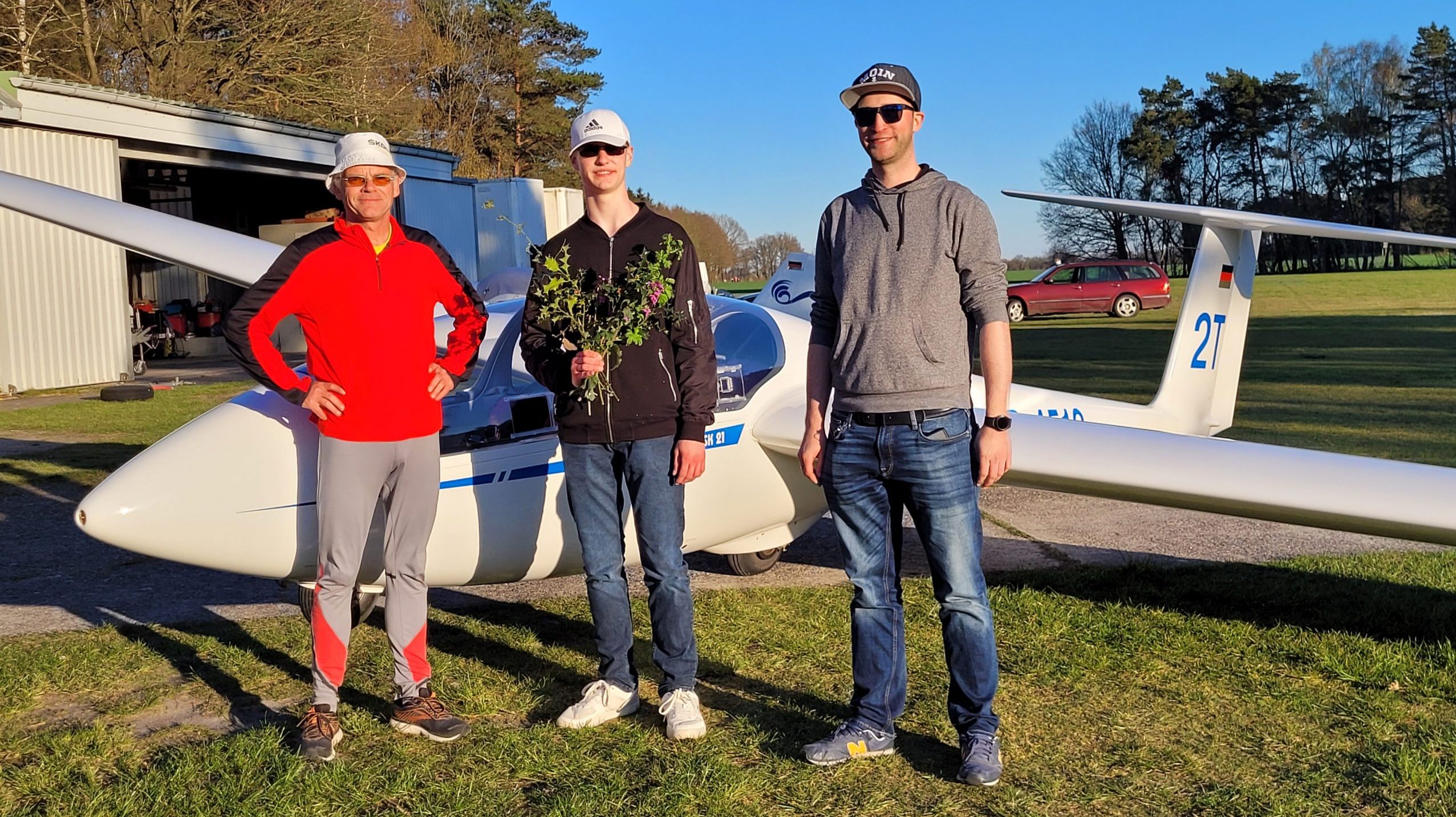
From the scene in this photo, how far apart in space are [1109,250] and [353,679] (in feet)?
265

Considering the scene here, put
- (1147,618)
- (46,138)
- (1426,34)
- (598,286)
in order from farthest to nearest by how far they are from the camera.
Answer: (1426,34) < (46,138) < (1147,618) < (598,286)

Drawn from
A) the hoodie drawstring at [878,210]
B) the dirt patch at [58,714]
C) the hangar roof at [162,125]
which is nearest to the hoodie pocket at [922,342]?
the hoodie drawstring at [878,210]

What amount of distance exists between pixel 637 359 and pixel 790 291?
264 inches

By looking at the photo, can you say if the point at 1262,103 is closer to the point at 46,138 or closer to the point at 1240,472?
the point at 46,138

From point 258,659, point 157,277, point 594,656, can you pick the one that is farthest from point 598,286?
point 157,277

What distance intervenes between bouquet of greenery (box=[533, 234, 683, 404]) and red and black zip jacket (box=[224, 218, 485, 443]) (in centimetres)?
50

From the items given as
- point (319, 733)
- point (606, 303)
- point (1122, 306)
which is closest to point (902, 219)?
point (606, 303)

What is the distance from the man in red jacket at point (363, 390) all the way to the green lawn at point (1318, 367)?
9.06 m

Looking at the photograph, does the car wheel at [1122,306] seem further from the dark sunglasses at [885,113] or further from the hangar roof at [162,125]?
the dark sunglasses at [885,113]

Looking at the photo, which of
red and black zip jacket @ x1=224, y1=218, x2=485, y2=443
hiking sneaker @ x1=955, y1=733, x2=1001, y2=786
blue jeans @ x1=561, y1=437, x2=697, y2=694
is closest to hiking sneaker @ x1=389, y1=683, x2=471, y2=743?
blue jeans @ x1=561, y1=437, x2=697, y2=694

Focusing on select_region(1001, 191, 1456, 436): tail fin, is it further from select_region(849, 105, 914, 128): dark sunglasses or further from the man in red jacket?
the man in red jacket

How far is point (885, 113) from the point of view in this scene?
3.52m

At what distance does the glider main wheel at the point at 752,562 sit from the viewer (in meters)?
6.73

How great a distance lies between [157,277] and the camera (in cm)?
3253
